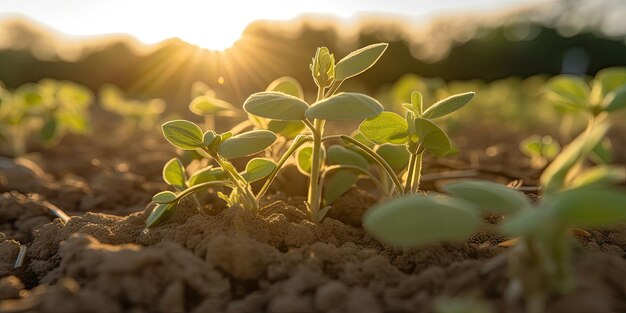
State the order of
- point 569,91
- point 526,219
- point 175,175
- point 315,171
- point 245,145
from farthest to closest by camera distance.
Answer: point 569,91 < point 175,175 < point 315,171 < point 245,145 < point 526,219

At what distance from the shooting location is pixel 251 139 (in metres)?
1.21

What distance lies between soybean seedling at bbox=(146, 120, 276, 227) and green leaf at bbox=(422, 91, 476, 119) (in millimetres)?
411

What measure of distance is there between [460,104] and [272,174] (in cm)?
54

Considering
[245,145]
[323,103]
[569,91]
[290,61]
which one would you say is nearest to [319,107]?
[323,103]

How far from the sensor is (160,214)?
134 cm

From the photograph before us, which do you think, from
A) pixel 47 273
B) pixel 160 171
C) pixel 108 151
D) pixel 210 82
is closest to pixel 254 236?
pixel 47 273

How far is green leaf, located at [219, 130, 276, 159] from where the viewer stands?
1187 millimetres

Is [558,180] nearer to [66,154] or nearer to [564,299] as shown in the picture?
[564,299]

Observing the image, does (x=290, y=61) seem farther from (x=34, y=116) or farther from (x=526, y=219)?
(x=526, y=219)

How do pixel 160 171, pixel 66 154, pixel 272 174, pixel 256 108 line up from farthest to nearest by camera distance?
pixel 66 154 < pixel 160 171 < pixel 272 174 < pixel 256 108

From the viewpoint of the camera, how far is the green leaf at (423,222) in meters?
0.76

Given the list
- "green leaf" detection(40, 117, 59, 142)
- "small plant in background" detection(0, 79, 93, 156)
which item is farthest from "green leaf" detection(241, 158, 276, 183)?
"green leaf" detection(40, 117, 59, 142)

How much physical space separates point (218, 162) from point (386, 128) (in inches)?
17.7

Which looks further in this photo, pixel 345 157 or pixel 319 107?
pixel 345 157
